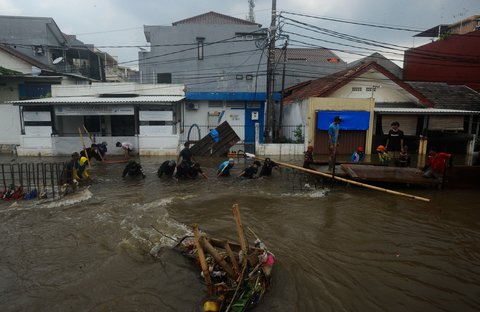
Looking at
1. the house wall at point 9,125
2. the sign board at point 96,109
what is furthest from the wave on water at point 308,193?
the house wall at point 9,125

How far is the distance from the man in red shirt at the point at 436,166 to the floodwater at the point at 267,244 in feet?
1.81

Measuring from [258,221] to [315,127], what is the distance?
1049cm

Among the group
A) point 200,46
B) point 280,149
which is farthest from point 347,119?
point 200,46

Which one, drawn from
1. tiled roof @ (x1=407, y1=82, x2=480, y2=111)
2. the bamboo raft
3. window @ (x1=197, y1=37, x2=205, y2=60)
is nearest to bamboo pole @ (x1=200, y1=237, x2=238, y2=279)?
the bamboo raft

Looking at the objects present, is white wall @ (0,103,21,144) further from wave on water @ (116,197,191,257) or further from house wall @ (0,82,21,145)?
wave on water @ (116,197,191,257)

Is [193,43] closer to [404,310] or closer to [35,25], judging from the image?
[35,25]

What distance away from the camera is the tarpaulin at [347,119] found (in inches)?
671

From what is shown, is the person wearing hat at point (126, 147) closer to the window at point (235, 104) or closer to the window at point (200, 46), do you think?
the window at point (235, 104)

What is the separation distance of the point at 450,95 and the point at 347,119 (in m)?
7.67

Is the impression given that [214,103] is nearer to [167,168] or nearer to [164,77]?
[164,77]

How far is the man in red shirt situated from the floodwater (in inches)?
21.7

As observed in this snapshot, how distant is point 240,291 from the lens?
172 inches

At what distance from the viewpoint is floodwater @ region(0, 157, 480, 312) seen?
4871 millimetres

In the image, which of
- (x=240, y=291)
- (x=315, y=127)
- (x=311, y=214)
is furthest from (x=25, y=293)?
(x=315, y=127)
